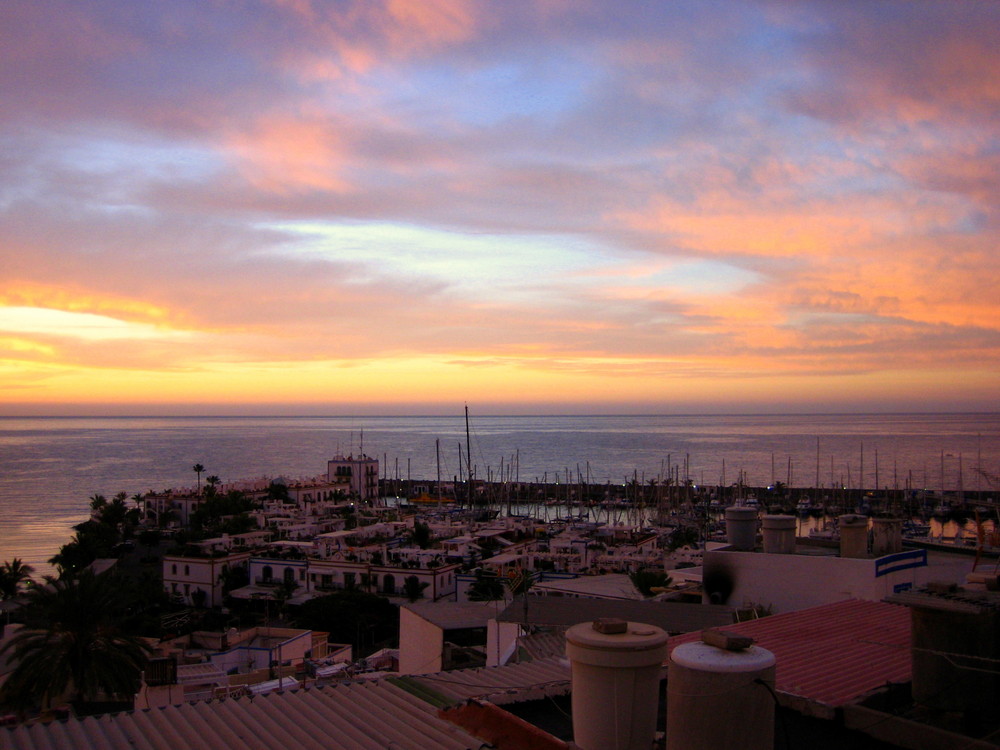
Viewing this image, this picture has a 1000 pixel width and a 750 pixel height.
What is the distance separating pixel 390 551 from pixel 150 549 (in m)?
17.9

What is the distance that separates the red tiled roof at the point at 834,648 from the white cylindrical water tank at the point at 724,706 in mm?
1244

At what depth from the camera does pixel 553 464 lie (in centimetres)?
12788

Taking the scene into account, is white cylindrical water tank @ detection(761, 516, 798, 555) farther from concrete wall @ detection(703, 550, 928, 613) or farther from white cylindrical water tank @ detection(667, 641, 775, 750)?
white cylindrical water tank @ detection(667, 641, 775, 750)

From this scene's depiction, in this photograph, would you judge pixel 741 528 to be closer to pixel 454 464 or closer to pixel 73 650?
pixel 73 650

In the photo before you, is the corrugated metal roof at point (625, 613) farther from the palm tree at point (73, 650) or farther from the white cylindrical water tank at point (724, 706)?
the palm tree at point (73, 650)

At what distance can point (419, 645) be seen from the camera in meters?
13.2

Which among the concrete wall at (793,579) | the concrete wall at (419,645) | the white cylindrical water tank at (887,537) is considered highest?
the white cylindrical water tank at (887,537)

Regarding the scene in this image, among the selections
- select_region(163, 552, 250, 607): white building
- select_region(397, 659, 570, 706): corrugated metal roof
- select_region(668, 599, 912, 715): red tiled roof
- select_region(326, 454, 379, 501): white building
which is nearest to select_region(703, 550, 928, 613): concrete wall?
select_region(668, 599, 912, 715): red tiled roof

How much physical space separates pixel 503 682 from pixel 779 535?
5.55 m

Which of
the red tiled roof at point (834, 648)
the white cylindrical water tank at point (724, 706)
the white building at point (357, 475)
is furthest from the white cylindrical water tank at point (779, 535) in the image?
the white building at point (357, 475)

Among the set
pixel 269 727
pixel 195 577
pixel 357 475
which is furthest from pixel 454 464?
pixel 269 727

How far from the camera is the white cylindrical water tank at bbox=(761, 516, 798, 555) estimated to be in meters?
10.2

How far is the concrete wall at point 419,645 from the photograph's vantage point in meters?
12.6

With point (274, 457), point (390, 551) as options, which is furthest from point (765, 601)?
point (274, 457)
